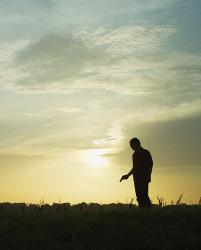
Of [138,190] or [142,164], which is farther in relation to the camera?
[138,190]

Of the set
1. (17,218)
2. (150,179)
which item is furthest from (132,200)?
(17,218)

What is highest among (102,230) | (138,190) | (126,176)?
(126,176)

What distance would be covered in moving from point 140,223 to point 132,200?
516 centimetres

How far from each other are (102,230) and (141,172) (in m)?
7.22

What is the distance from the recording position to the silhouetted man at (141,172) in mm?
23609

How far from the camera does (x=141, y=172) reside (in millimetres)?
23781

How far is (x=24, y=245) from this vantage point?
Answer: 15438 millimetres

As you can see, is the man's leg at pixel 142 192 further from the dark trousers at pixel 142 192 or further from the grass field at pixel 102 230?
the grass field at pixel 102 230

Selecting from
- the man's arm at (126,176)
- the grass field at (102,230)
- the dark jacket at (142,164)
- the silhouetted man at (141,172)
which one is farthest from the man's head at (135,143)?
the grass field at (102,230)

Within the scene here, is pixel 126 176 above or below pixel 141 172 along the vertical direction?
below

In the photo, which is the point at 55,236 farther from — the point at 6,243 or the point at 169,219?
the point at 169,219

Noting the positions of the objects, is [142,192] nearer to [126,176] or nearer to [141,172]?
[141,172]

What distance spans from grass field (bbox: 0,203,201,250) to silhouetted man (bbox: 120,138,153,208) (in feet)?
14.1

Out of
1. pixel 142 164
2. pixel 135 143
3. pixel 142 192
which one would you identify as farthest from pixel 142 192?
pixel 135 143
